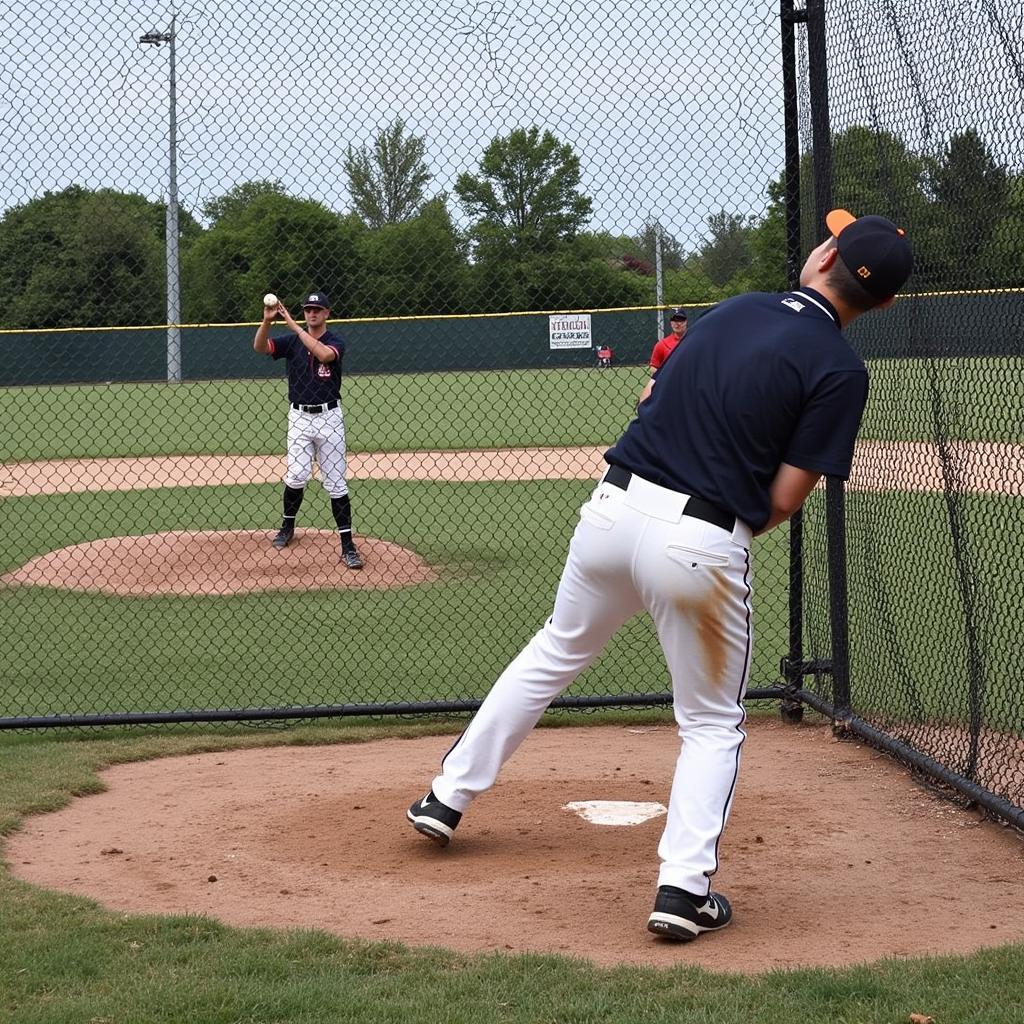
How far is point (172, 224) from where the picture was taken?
8.51 m

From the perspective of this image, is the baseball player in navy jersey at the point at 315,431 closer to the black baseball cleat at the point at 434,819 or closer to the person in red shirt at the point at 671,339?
the person in red shirt at the point at 671,339

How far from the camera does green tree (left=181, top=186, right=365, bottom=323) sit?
8531 millimetres

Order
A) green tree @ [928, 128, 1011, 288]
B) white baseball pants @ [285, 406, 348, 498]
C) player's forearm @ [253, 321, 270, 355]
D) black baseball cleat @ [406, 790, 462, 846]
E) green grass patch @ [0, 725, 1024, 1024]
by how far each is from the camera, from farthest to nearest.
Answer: white baseball pants @ [285, 406, 348, 498], player's forearm @ [253, 321, 270, 355], green tree @ [928, 128, 1011, 288], black baseball cleat @ [406, 790, 462, 846], green grass patch @ [0, 725, 1024, 1024]

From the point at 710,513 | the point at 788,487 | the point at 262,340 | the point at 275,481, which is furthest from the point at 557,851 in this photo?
the point at 275,481

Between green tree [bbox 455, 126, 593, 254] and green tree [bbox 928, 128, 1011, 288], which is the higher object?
green tree [bbox 455, 126, 593, 254]

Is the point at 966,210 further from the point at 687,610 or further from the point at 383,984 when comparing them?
the point at 383,984

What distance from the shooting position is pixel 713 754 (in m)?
4.29

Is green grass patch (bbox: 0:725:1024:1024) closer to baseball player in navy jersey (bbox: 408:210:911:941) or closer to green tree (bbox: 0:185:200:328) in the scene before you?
baseball player in navy jersey (bbox: 408:210:911:941)

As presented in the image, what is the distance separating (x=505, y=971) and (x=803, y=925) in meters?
0.99

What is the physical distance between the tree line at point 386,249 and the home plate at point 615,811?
2907 millimetres

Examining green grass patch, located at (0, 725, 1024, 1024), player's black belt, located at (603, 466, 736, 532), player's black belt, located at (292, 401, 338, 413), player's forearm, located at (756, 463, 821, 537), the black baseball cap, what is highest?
the black baseball cap

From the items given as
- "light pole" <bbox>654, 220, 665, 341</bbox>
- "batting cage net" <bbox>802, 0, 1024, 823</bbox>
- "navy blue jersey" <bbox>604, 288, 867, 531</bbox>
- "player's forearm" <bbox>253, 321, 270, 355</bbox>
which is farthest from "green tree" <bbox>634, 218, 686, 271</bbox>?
"navy blue jersey" <bbox>604, 288, 867, 531</bbox>

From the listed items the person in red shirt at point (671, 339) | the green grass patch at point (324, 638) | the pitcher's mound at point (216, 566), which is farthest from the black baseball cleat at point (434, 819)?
the person in red shirt at point (671, 339)

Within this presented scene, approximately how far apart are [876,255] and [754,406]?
54cm
